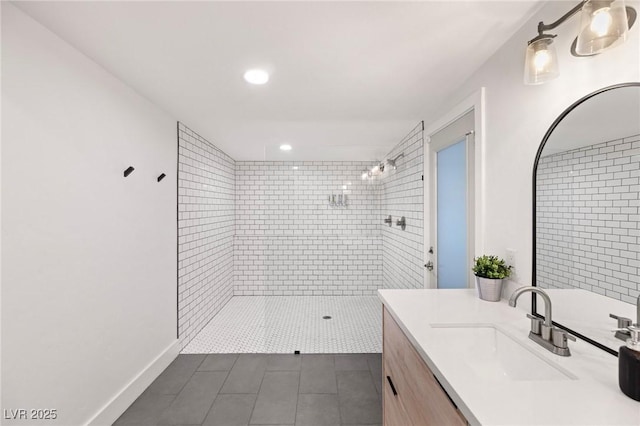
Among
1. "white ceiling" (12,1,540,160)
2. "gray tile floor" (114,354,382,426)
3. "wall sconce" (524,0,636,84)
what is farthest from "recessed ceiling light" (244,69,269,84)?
"gray tile floor" (114,354,382,426)

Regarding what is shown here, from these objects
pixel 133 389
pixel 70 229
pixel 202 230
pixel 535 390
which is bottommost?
pixel 133 389

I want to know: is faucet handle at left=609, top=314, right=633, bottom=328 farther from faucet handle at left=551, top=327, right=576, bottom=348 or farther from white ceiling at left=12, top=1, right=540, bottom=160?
white ceiling at left=12, top=1, right=540, bottom=160

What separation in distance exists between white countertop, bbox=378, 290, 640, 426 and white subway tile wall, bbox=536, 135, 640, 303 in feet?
0.82

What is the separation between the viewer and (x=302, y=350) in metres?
2.75

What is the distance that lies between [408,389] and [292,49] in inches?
71.9

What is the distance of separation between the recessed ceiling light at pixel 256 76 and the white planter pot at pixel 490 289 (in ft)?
6.07

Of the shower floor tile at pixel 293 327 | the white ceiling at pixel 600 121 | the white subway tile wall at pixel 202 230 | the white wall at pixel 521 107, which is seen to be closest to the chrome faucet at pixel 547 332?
the white wall at pixel 521 107

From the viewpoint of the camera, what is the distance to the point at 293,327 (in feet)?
10.7

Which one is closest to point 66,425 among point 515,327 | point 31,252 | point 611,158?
point 31,252

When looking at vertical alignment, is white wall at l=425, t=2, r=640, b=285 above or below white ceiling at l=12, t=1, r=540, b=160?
below

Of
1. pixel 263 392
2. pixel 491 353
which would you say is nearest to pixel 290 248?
pixel 263 392

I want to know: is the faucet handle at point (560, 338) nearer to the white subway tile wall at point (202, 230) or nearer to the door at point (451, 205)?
the door at point (451, 205)

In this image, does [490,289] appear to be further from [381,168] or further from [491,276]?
[381,168]

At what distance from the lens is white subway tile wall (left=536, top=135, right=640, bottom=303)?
0.86 m
